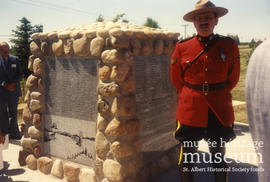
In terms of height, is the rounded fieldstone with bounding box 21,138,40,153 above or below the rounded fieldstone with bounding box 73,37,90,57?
below

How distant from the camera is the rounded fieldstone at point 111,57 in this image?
3.11 m

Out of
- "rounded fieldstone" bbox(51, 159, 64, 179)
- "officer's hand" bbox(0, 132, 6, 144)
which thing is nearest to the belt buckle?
"rounded fieldstone" bbox(51, 159, 64, 179)

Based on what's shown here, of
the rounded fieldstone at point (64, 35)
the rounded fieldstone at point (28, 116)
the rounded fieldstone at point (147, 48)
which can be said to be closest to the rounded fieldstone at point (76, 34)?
the rounded fieldstone at point (64, 35)

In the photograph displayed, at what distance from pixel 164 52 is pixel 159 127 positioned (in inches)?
47.6

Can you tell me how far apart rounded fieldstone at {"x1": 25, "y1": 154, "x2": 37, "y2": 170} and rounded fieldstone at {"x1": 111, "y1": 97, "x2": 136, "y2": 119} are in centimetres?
202

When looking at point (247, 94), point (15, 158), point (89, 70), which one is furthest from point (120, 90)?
point (15, 158)

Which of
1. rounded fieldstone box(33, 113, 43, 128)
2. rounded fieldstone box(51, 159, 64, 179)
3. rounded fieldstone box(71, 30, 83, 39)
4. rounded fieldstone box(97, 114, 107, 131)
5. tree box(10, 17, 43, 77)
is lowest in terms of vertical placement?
rounded fieldstone box(51, 159, 64, 179)

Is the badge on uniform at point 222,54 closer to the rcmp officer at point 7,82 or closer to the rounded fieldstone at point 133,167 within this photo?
the rounded fieldstone at point 133,167

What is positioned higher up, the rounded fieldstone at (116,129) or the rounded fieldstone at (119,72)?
the rounded fieldstone at (119,72)

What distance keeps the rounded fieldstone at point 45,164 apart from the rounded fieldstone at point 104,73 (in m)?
1.83

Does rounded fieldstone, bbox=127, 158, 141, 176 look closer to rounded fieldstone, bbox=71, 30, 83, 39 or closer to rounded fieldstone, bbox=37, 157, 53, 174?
rounded fieldstone, bbox=37, 157, 53, 174

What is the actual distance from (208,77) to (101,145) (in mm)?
1699

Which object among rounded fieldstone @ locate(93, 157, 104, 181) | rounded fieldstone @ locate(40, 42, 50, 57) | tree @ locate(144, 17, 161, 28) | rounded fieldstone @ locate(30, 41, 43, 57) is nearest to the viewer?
rounded fieldstone @ locate(93, 157, 104, 181)

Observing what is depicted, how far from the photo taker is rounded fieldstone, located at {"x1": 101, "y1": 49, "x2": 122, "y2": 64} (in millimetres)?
3109
